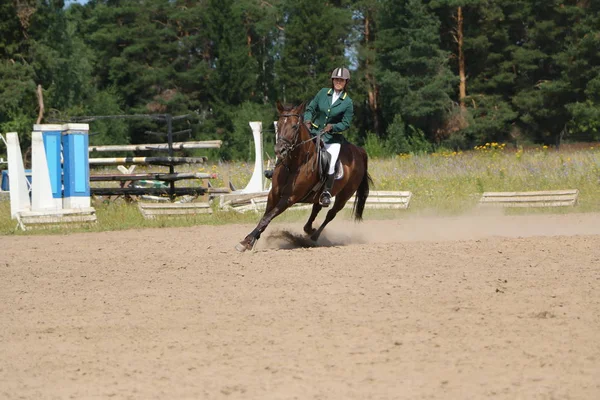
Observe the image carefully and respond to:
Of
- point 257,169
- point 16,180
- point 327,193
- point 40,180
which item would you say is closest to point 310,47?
point 257,169

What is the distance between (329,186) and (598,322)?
6.42 m

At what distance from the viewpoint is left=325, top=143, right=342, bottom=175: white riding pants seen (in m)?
13.9

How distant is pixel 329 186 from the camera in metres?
14.0

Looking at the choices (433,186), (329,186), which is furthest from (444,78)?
(329,186)

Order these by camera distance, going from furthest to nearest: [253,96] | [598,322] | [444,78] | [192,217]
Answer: [253,96] → [444,78] → [192,217] → [598,322]

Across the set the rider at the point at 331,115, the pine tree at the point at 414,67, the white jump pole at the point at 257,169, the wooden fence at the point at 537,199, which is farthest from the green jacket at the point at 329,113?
the pine tree at the point at 414,67

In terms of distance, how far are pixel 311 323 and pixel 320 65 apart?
5454cm

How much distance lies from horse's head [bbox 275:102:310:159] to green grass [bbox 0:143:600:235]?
270 inches

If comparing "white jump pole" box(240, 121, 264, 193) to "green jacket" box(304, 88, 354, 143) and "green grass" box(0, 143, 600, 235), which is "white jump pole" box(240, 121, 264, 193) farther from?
"green jacket" box(304, 88, 354, 143)

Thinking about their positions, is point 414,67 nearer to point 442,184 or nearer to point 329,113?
point 442,184

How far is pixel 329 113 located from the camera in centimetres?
1399

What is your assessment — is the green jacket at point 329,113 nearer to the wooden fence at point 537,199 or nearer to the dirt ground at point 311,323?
the dirt ground at point 311,323

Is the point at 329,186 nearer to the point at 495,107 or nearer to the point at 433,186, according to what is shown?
the point at 433,186

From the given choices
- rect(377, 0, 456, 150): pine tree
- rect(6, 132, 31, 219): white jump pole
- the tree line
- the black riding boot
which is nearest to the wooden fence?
the black riding boot
